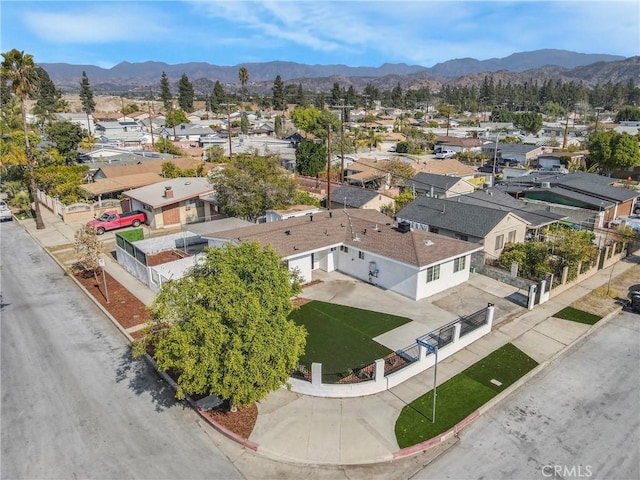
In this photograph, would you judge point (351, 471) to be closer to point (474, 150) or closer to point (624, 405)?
point (624, 405)

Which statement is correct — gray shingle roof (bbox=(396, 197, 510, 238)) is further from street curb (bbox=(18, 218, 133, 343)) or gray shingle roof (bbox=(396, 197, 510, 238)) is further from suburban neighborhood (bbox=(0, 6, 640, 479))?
street curb (bbox=(18, 218, 133, 343))

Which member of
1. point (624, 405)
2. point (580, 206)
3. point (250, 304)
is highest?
point (250, 304)

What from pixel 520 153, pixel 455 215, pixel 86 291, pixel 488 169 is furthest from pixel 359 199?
pixel 520 153

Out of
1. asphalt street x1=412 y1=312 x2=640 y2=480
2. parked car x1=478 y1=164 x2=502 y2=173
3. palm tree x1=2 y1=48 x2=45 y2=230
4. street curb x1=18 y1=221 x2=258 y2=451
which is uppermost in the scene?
palm tree x1=2 y1=48 x2=45 y2=230

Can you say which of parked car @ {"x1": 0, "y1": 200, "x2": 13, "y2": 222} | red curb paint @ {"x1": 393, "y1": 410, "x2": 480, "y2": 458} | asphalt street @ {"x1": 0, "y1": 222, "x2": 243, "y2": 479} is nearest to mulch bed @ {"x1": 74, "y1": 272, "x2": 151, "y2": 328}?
asphalt street @ {"x1": 0, "y1": 222, "x2": 243, "y2": 479}

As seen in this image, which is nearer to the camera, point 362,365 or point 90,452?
point 90,452

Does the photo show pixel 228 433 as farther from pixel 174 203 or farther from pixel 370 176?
pixel 370 176

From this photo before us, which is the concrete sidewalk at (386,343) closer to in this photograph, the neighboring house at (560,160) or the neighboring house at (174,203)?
the neighboring house at (174,203)

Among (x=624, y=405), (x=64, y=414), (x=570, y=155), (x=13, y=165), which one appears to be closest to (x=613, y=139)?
(x=570, y=155)
